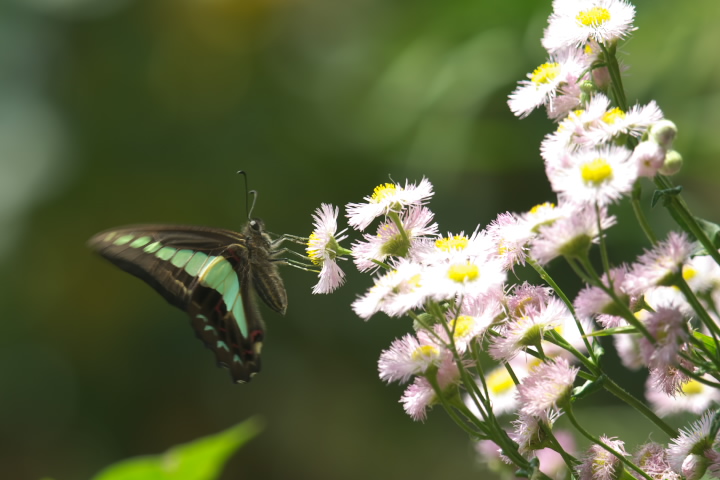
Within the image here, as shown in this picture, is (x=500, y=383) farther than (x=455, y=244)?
Yes

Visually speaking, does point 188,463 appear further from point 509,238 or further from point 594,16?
point 594,16

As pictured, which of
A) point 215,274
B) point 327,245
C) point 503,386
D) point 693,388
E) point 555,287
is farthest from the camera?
point 215,274

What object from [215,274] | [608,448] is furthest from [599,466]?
[215,274]

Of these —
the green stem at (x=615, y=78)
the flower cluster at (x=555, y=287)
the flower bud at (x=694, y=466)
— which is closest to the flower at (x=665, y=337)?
the flower cluster at (x=555, y=287)

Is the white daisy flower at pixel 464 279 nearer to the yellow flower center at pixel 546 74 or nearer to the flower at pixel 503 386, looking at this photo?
the yellow flower center at pixel 546 74

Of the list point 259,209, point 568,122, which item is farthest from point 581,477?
point 259,209

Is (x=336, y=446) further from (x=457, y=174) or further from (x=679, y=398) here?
(x=679, y=398)

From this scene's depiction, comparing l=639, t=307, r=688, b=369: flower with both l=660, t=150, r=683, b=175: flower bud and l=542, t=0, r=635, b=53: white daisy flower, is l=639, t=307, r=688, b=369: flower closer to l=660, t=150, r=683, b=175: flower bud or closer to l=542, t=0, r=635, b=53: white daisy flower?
l=660, t=150, r=683, b=175: flower bud

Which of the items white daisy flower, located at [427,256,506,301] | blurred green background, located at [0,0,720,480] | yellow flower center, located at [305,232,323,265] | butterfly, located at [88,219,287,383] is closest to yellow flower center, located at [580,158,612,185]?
white daisy flower, located at [427,256,506,301]
